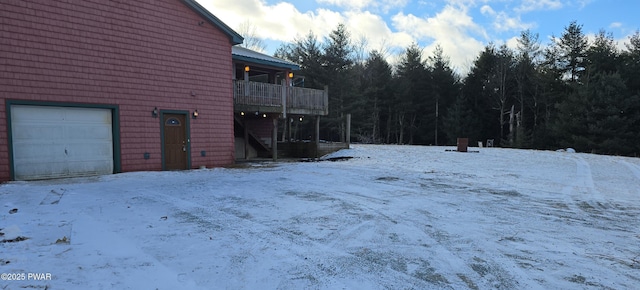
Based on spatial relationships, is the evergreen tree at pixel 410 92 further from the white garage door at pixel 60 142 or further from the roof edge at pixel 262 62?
the white garage door at pixel 60 142

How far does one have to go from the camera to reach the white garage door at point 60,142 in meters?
9.61

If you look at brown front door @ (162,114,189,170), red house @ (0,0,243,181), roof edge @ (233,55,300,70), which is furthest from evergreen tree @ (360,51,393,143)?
brown front door @ (162,114,189,170)

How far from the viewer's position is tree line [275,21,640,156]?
86.9 ft

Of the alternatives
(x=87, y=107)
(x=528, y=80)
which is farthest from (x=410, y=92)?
(x=87, y=107)

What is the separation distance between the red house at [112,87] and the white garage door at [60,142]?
24 mm

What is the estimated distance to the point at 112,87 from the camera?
11.1 metres

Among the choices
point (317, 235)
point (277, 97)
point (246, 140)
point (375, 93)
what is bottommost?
point (317, 235)

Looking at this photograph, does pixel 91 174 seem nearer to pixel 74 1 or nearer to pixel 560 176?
pixel 74 1

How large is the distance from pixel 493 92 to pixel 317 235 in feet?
130

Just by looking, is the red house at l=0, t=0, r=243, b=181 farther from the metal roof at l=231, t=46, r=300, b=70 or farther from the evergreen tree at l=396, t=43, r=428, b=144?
the evergreen tree at l=396, t=43, r=428, b=144

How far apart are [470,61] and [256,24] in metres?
26.9

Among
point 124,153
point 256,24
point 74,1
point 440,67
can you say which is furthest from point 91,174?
point 440,67

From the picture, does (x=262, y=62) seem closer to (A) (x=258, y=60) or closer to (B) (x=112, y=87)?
(A) (x=258, y=60)

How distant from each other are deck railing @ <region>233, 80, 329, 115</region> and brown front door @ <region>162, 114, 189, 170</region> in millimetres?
2831
